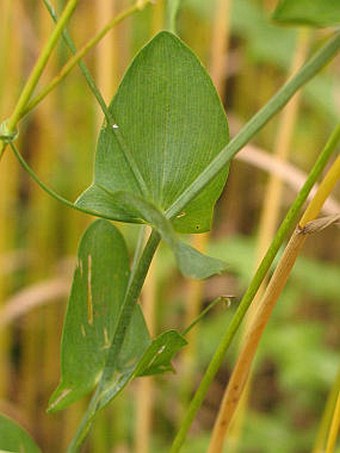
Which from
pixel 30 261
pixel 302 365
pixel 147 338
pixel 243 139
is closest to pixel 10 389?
pixel 30 261

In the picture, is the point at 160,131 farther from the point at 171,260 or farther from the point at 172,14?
the point at 171,260

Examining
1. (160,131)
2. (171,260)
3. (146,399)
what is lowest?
(146,399)

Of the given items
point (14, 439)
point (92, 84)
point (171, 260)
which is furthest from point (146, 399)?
point (92, 84)

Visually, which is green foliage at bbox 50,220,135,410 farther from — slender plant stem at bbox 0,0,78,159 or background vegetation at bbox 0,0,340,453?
background vegetation at bbox 0,0,340,453

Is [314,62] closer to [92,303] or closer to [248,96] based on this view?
[92,303]

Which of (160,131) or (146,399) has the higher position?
(160,131)

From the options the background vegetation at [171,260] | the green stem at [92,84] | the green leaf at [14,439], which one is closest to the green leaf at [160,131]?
the green stem at [92,84]
